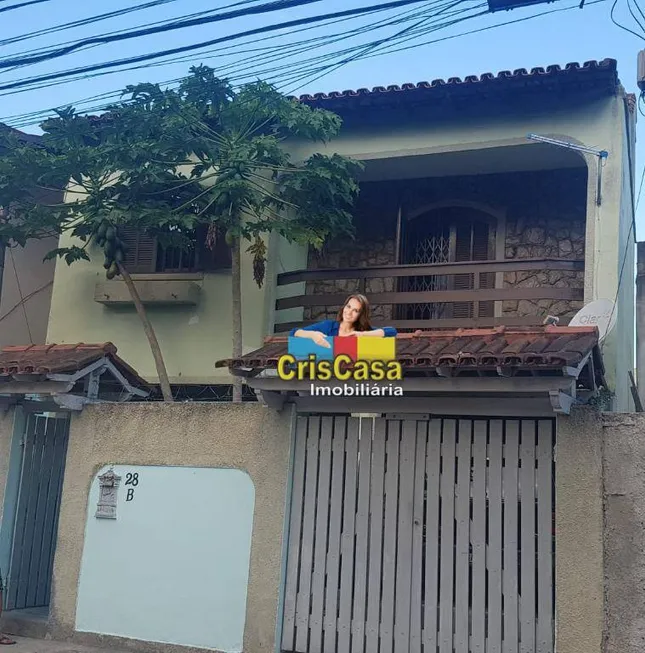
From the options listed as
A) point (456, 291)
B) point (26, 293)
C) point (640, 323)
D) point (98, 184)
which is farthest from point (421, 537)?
point (26, 293)

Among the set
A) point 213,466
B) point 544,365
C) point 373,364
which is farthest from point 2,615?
point 544,365

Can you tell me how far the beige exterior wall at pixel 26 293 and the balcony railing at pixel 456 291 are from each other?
5088 millimetres

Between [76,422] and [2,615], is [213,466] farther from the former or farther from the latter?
[2,615]

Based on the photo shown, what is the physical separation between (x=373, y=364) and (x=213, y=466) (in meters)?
1.87

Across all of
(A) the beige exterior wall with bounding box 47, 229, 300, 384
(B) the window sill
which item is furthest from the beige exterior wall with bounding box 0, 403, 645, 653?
(B) the window sill

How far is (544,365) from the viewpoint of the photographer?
5.61 m

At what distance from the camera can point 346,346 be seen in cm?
702

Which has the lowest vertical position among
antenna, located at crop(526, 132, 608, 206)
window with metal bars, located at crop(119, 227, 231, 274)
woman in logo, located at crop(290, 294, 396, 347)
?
woman in logo, located at crop(290, 294, 396, 347)

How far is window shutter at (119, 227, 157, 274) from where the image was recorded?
1141cm

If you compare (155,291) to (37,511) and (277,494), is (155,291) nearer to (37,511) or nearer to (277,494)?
(37,511)

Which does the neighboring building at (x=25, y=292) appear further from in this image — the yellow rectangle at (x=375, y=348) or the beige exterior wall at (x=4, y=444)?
the yellow rectangle at (x=375, y=348)

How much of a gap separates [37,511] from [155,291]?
3.55 metres

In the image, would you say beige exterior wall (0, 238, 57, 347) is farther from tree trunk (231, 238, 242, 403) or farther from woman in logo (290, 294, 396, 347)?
woman in logo (290, 294, 396, 347)
